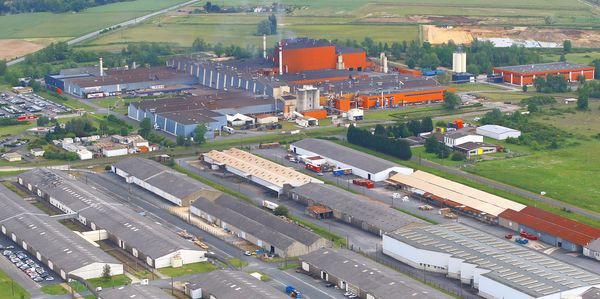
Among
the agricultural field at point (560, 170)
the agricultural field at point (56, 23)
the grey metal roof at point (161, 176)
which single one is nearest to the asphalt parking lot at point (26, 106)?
the grey metal roof at point (161, 176)

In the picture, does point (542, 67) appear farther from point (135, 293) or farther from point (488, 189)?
point (135, 293)

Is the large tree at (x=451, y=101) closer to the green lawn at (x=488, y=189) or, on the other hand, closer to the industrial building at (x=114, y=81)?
the green lawn at (x=488, y=189)

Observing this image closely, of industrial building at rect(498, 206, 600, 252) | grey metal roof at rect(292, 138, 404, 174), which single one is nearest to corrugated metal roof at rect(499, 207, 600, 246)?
industrial building at rect(498, 206, 600, 252)

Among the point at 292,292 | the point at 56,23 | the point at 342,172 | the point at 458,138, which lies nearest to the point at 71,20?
the point at 56,23

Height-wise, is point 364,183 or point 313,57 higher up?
point 313,57

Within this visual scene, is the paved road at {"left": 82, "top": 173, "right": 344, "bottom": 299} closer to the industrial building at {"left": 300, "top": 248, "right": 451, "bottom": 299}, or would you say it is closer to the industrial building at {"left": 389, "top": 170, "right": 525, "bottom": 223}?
the industrial building at {"left": 300, "top": 248, "right": 451, "bottom": 299}

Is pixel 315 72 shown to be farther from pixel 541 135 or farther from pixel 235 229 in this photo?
pixel 235 229

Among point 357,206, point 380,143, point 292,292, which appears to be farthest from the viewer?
point 380,143
